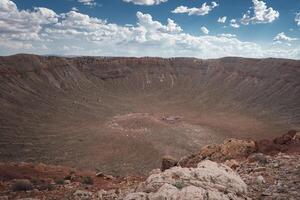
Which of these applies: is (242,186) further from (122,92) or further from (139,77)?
(139,77)

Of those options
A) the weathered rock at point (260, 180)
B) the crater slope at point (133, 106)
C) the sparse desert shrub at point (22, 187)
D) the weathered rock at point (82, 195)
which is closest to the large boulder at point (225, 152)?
the weathered rock at point (82, 195)

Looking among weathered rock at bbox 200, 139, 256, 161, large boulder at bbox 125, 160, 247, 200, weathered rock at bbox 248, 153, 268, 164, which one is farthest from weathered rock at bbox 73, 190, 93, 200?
weathered rock at bbox 200, 139, 256, 161

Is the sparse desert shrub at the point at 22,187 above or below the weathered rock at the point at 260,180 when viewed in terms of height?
below

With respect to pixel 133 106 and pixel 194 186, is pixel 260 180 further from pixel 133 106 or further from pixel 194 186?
pixel 133 106

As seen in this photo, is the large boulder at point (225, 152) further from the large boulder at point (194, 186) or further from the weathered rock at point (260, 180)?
the large boulder at point (194, 186)

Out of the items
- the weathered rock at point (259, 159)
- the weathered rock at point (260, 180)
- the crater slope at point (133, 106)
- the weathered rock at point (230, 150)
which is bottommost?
the crater slope at point (133, 106)

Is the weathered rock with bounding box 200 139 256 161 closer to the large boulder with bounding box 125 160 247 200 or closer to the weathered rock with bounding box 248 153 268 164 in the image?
the weathered rock with bounding box 248 153 268 164

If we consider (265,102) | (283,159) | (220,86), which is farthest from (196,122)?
(283,159)

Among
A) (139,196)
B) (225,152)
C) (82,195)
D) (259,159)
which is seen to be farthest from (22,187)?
(259,159)
